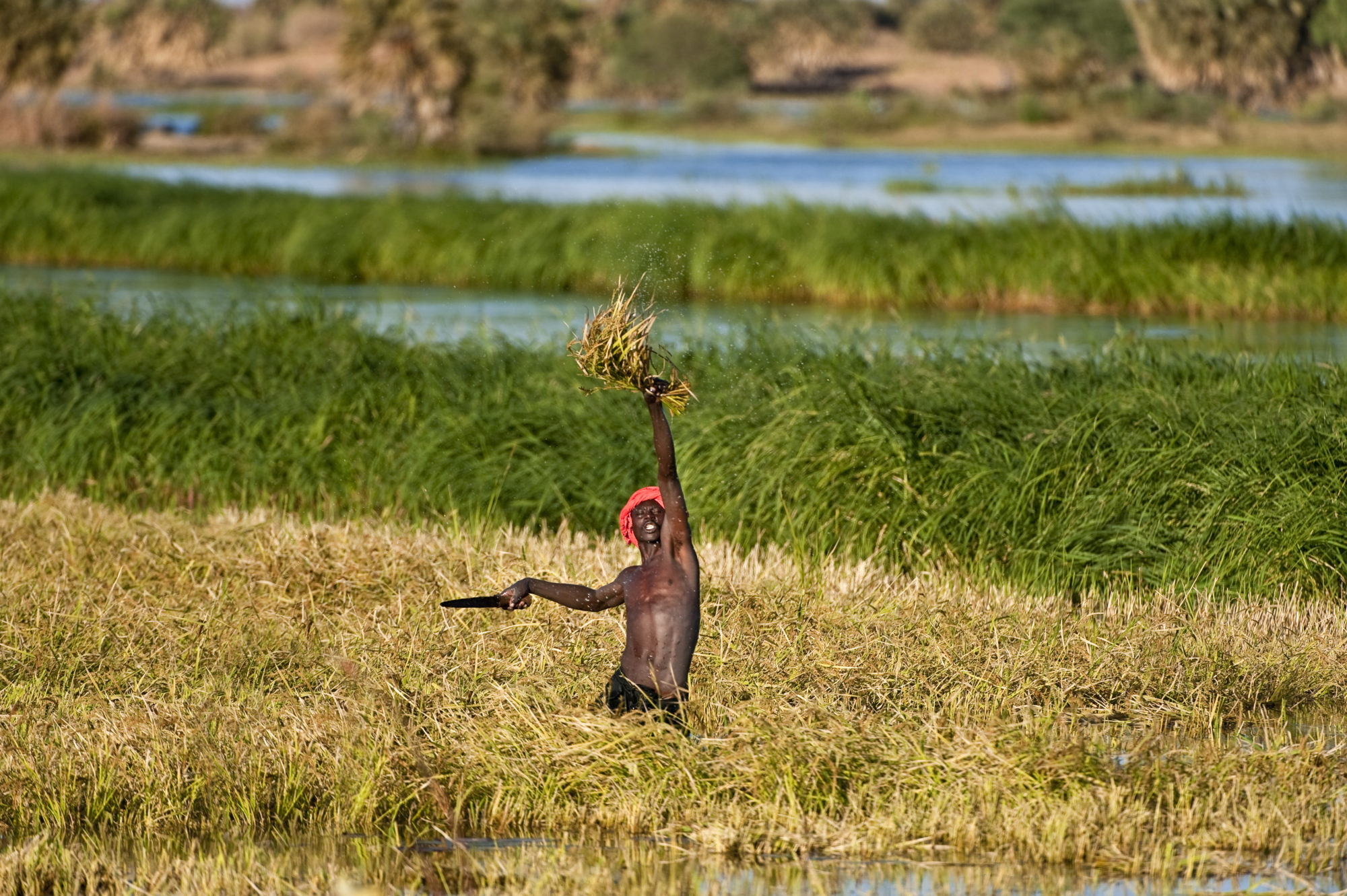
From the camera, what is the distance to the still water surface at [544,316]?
15.5 meters

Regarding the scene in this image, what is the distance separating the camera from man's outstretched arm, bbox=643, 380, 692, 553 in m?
5.63

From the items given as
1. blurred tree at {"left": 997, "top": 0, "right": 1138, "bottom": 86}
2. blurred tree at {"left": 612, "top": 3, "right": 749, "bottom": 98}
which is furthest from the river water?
blurred tree at {"left": 612, "top": 3, "right": 749, "bottom": 98}

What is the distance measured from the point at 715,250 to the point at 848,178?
2748 cm

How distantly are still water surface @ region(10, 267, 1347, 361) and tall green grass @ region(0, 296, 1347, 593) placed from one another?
136 cm

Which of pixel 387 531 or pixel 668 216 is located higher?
pixel 387 531

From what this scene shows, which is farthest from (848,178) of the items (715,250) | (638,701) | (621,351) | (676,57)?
(676,57)

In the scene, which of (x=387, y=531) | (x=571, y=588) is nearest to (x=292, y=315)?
(x=387, y=531)

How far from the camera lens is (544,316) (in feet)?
71.2

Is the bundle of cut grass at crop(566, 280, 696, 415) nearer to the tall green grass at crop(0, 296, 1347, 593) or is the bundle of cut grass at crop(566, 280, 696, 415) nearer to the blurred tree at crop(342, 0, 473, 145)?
the tall green grass at crop(0, 296, 1347, 593)

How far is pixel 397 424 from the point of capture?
460 inches

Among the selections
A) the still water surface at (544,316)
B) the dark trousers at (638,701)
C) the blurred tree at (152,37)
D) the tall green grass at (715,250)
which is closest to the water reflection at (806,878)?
the dark trousers at (638,701)

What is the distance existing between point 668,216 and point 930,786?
65.3 ft

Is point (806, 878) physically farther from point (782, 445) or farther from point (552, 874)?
point (782, 445)

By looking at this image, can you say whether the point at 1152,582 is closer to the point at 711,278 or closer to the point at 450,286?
the point at 711,278
